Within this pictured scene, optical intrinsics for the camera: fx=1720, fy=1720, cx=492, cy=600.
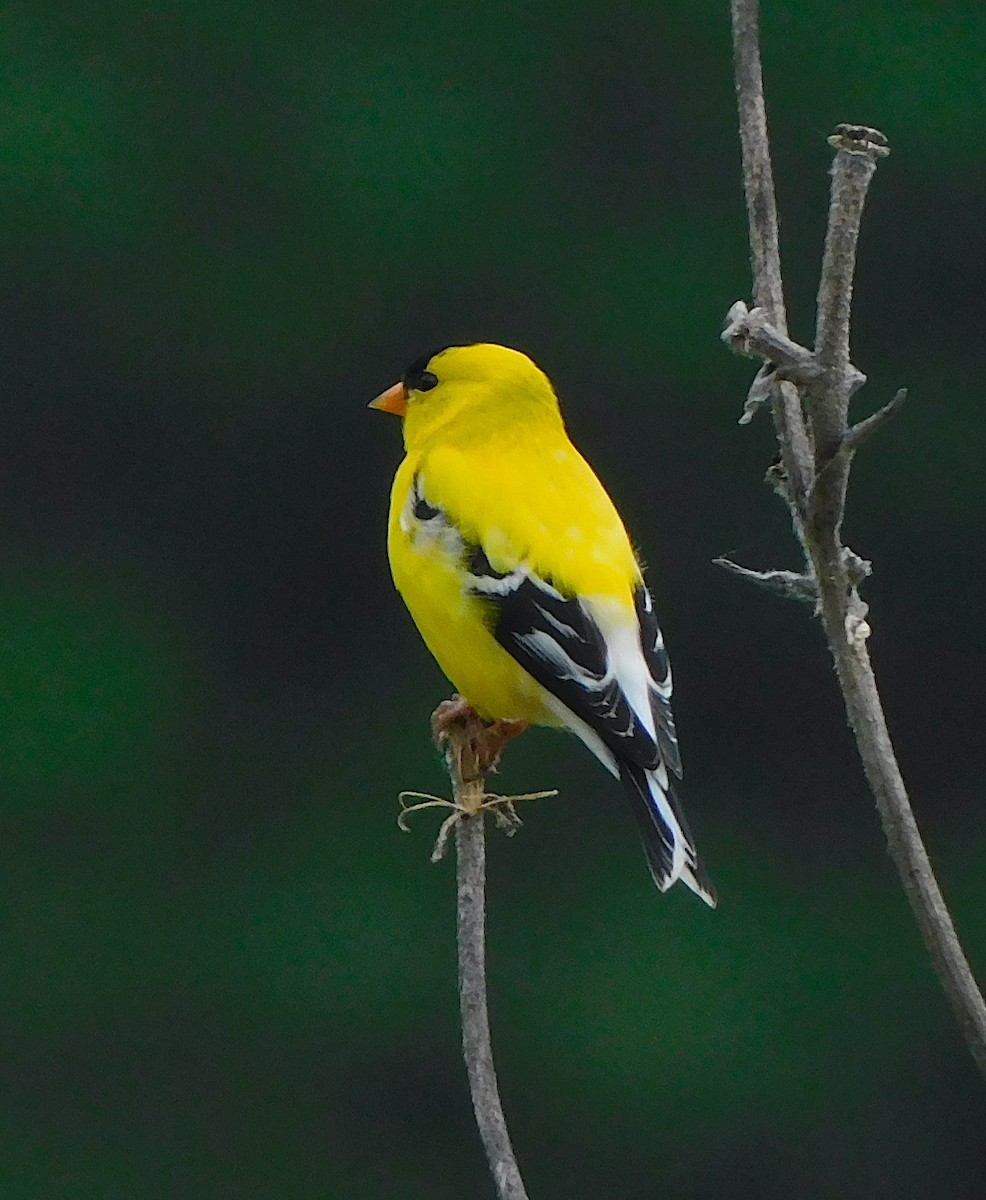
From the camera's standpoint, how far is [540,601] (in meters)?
1.78

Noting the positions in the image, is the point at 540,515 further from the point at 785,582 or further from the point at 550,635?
the point at 785,582

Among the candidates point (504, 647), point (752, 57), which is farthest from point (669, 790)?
point (752, 57)

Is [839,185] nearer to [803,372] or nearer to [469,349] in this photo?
[803,372]

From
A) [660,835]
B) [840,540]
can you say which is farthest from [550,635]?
[840,540]

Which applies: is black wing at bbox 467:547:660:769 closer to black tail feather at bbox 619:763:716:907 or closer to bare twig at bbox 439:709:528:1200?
black tail feather at bbox 619:763:716:907

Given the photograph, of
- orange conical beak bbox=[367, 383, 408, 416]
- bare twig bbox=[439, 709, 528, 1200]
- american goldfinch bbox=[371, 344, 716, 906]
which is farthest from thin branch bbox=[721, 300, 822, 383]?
orange conical beak bbox=[367, 383, 408, 416]

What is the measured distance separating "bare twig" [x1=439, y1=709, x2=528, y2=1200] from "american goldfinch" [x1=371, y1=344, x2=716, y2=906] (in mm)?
467

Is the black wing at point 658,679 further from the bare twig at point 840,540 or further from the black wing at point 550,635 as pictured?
the bare twig at point 840,540

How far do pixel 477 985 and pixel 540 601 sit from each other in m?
0.94

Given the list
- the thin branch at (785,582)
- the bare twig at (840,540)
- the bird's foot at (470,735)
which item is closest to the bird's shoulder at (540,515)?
the bird's foot at (470,735)

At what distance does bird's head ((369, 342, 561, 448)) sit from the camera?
6.64 ft

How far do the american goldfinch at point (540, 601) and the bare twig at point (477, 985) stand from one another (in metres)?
0.47

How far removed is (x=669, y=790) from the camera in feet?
5.53

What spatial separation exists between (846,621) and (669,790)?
102cm
